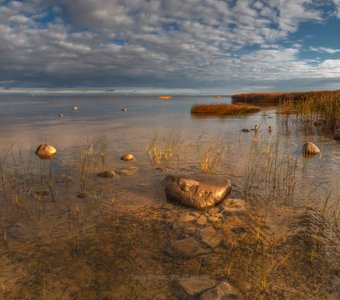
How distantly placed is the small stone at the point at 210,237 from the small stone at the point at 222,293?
1068 mm

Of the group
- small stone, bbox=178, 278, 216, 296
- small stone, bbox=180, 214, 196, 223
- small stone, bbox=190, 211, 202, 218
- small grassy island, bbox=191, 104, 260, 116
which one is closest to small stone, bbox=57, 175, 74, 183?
small stone, bbox=180, 214, 196, 223

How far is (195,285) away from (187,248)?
930 millimetres

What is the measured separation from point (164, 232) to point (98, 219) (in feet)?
5.04

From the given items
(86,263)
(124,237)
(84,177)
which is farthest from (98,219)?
(84,177)

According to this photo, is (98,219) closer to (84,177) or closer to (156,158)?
(84,177)

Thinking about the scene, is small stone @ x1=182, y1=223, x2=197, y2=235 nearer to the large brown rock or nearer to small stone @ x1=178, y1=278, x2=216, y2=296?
the large brown rock

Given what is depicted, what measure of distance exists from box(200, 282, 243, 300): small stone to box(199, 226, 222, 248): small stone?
3.50ft

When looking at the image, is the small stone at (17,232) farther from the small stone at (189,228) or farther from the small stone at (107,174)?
the small stone at (107,174)

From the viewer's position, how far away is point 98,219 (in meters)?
5.80

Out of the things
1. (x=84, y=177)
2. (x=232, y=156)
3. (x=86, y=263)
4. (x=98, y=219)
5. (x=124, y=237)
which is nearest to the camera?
(x=86, y=263)

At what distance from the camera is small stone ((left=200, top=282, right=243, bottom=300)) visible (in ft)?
11.9

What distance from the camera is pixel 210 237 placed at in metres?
5.11

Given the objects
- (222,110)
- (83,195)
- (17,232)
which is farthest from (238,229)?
(222,110)

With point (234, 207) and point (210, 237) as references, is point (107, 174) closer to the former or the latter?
point (234, 207)
